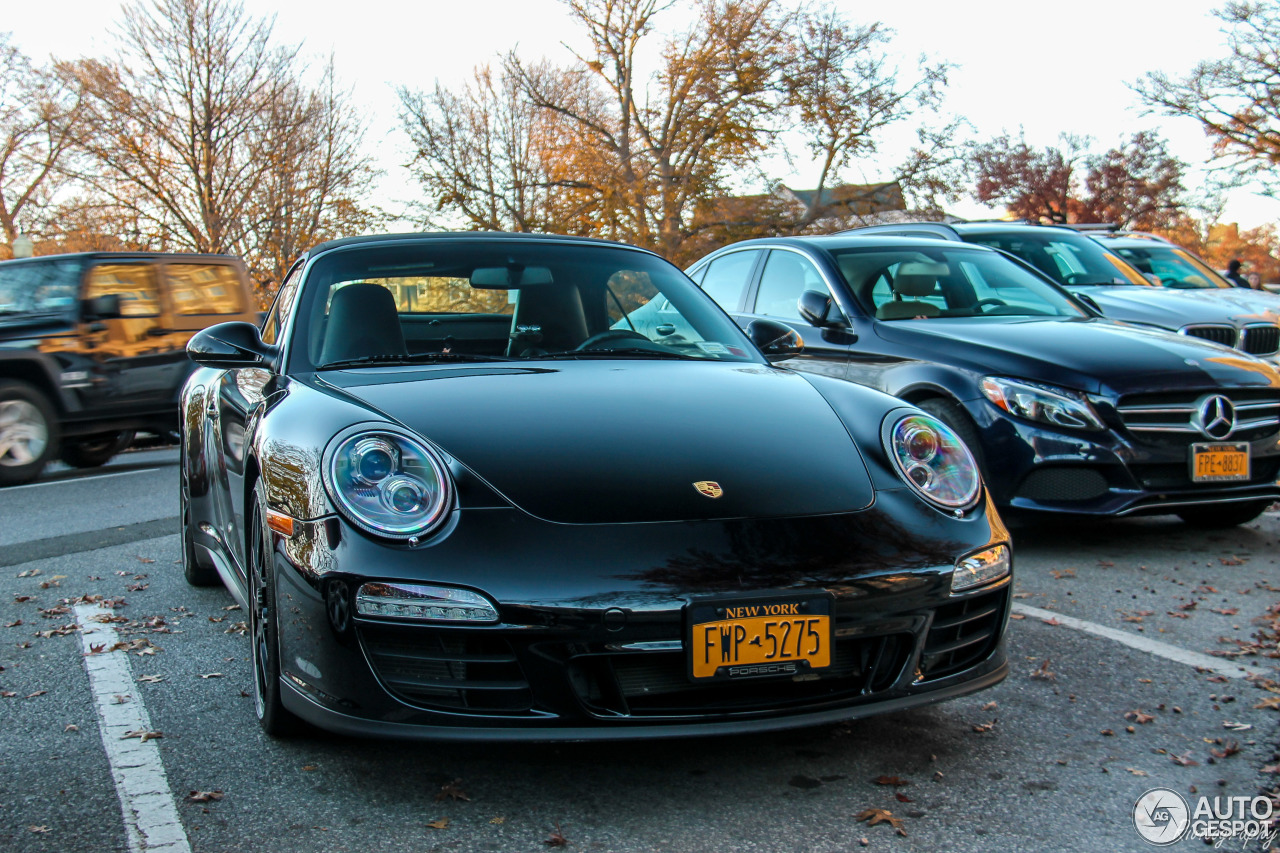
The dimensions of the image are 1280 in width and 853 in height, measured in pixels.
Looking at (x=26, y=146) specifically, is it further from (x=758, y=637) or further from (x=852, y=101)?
(x=758, y=637)

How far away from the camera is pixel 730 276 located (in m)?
7.38

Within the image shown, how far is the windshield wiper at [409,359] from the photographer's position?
11.4 ft

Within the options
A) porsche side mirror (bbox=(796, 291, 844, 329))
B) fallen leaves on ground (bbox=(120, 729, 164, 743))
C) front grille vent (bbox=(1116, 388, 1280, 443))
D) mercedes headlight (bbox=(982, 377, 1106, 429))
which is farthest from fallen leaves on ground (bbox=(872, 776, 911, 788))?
porsche side mirror (bbox=(796, 291, 844, 329))

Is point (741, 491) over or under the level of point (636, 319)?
under

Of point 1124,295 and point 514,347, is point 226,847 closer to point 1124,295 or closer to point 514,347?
point 514,347

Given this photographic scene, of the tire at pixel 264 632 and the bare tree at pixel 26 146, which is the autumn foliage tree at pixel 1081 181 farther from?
the tire at pixel 264 632

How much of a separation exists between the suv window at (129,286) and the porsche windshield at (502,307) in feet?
21.4

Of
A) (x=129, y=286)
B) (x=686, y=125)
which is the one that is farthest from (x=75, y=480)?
(x=686, y=125)

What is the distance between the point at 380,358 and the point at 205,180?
2781cm

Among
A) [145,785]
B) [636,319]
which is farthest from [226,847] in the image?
[636,319]

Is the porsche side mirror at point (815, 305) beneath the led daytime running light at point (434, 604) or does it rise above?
above

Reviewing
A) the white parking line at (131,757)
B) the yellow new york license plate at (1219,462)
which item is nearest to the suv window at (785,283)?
the yellow new york license plate at (1219,462)

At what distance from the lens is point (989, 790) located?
2.69 meters

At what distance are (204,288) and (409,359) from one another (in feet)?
25.2
